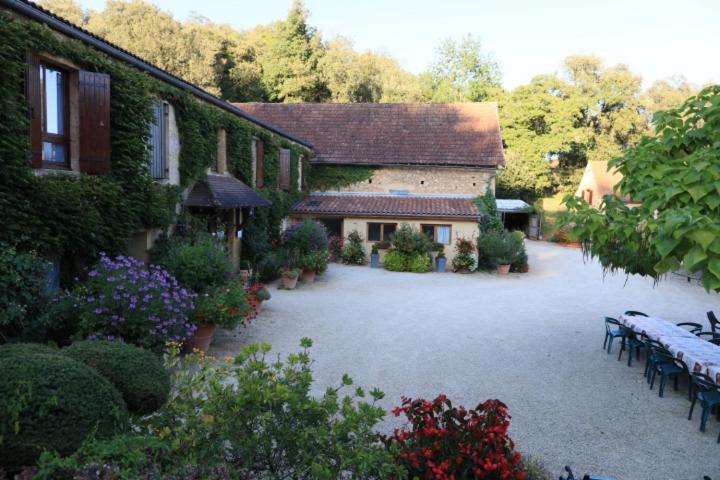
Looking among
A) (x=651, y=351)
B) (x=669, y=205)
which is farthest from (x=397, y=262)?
(x=669, y=205)

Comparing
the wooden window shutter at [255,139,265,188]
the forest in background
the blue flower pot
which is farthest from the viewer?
the forest in background

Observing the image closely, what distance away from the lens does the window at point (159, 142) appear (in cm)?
1087

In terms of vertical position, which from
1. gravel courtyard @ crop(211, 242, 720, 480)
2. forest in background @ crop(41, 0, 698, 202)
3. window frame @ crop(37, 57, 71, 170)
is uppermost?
forest in background @ crop(41, 0, 698, 202)

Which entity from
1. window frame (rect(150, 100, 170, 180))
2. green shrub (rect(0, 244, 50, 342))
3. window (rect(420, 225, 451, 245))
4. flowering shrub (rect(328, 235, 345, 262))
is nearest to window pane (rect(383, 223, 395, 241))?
window (rect(420, 225, 451, 245))

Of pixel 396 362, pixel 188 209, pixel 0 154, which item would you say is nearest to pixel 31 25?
pixel 0 154

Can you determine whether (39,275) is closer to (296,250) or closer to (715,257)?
(715,257)

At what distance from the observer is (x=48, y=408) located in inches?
140

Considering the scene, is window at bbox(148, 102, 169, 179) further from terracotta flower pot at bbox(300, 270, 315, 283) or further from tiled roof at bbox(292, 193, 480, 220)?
tiled roof at bbox(292, 193, 480, 220)

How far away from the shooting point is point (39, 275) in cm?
713

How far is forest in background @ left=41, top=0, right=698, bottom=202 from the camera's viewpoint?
36.5 metres

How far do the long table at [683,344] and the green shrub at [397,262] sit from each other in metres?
11.0

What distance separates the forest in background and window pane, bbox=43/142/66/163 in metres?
29.2

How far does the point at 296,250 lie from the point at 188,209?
4.81 m

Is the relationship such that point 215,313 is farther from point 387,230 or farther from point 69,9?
point 69,9
